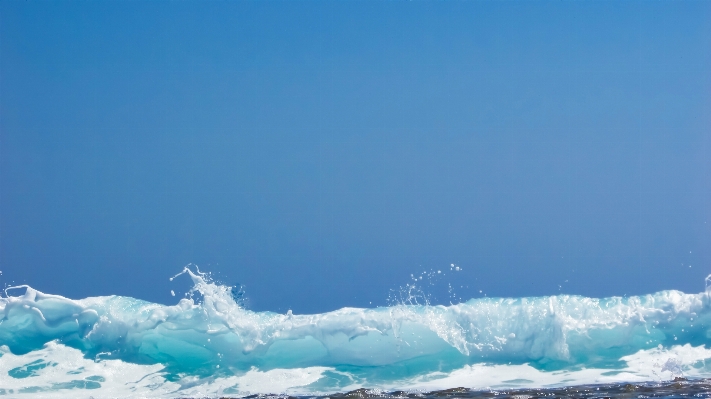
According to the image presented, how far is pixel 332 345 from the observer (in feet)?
38.0

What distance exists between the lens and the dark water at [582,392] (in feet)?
27.1

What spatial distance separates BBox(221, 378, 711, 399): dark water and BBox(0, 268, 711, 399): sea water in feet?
2.32

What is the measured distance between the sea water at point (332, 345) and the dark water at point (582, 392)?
2.32 ft

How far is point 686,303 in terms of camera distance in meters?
11.9

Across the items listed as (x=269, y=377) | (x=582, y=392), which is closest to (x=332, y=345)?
(x=269, y=377)

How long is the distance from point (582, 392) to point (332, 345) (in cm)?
→ 414

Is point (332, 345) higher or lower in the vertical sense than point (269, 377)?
higher

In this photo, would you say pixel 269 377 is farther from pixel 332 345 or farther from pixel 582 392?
pixel 582 392

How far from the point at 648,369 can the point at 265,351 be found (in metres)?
5.46

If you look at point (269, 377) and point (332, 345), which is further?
point (332, 345)

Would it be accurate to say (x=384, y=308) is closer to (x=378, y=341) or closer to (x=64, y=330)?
(x=378, y=341)

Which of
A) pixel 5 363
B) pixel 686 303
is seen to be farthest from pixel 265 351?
pixel 686 303

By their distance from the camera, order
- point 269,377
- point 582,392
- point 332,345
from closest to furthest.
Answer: point 582,392 → point 269,377 → point 332,345

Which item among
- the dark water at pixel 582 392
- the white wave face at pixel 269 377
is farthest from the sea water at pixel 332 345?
the dark water at pixel 582 392
